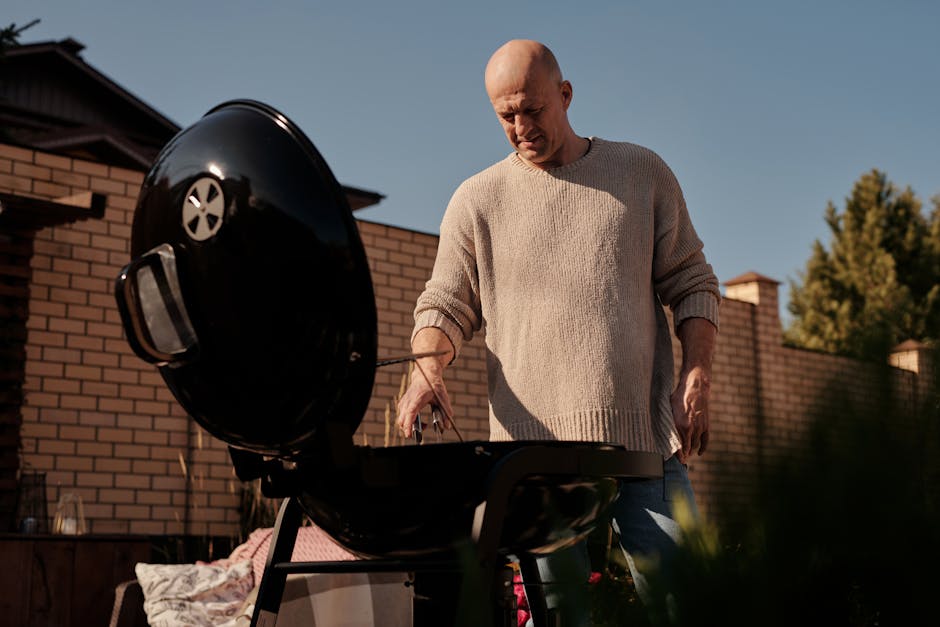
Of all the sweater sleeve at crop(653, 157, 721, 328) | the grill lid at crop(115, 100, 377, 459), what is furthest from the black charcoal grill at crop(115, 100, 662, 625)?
the sweater sleeve at crop(653, 157, 721, 328)

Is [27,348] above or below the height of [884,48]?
above

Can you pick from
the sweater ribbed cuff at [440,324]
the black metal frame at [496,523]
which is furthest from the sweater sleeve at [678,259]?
the black metal frame at [496,523]

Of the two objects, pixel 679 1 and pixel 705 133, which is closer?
pixel 705 133

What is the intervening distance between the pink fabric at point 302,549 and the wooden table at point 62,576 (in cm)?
61

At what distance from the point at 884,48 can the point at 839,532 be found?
71cm

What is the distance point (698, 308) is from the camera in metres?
2.38

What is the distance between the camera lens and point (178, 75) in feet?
54.5

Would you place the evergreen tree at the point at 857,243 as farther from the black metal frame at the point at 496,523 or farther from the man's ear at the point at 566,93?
the black metal frame at the point at 496,523

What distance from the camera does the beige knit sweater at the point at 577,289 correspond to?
2.29m

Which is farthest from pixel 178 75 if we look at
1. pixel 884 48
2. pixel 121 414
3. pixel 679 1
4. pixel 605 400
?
pixel 884 48

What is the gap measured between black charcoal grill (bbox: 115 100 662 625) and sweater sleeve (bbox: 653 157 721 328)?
1.01 meters

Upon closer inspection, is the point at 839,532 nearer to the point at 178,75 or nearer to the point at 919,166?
the point at 919,166

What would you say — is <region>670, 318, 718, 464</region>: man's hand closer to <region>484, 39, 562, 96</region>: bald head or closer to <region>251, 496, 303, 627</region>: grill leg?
<region>484, 39, 562, 96</region>: bald head

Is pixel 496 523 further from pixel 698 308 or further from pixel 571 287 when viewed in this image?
pixel 698 308
